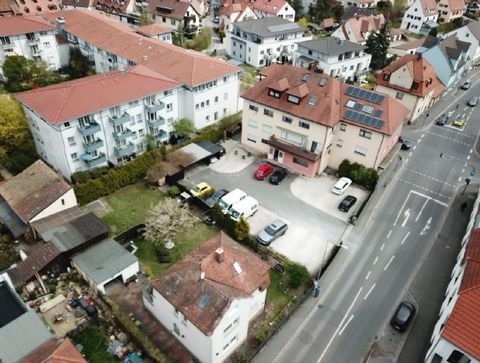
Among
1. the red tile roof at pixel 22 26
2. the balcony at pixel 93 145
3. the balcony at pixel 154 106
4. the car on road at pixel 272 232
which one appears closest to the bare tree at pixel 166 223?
the car on road at pixel 272 232

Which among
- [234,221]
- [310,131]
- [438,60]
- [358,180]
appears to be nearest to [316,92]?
[310,131]

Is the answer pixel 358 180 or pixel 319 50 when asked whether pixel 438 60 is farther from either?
pixel 358 180

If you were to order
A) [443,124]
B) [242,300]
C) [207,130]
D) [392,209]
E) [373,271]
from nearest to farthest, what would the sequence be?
[242,300]
[373,271]
[392,209]
[207,130]
[443,124]

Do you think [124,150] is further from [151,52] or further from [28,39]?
[28,39]

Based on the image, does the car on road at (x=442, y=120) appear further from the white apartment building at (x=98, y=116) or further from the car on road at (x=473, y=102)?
the white apartment building at (x=98, y=116)

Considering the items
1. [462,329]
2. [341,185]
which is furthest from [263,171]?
[462,329]

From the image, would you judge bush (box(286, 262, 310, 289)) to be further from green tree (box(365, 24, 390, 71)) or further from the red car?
green tree (box(365, 24, 390, 71))

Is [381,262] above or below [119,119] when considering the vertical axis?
below
